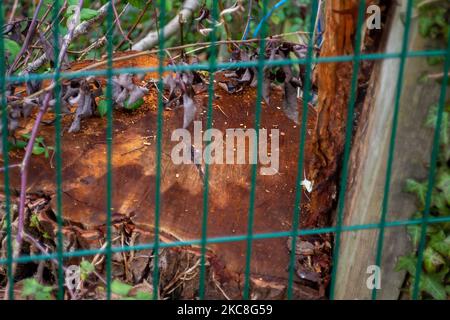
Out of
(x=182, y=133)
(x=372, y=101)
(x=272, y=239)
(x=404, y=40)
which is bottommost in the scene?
(x=272, y=239)

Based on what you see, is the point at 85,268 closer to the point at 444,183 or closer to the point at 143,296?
the point at 143,296

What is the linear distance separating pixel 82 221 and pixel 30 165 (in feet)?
1.17

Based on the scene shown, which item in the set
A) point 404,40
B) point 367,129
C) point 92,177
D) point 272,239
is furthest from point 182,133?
point 404,40

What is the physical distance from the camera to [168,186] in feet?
9.23

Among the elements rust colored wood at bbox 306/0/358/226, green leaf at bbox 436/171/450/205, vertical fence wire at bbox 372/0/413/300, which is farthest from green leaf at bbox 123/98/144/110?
green leaf at bbox 436/171/450/205

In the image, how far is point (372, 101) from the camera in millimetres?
2471

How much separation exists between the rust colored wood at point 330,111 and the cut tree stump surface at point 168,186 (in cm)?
13

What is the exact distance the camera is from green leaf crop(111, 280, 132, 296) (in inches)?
95.0

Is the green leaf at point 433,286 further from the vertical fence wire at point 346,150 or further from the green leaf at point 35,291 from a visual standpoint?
the green leaf at point 35,291

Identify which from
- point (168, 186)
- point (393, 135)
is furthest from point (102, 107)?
point (393, 135)

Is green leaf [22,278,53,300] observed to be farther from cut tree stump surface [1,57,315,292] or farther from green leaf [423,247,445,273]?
green leaf [423,247,445,273]

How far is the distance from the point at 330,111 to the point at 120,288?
91 centimetres

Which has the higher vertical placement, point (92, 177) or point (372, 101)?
point (372, 101)

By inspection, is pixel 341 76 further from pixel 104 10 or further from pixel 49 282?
pixel 104 10
